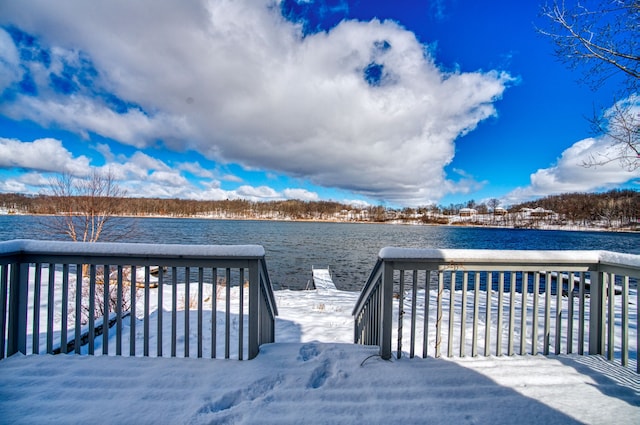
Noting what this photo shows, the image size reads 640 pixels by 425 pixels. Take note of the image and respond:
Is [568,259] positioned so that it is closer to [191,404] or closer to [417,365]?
[417,365]

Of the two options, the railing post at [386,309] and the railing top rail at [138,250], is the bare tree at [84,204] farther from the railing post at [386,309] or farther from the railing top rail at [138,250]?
the railing post at [386,309]

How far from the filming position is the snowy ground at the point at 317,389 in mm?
1733

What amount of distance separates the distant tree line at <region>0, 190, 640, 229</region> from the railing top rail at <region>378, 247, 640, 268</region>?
52.6 metres

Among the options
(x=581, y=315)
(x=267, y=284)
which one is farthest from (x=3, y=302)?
(x=581, y=315)

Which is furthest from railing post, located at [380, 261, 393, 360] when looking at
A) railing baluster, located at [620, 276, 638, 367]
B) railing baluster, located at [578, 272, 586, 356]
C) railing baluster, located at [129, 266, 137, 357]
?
railing baluster, located at [129, 266, 137, 357]

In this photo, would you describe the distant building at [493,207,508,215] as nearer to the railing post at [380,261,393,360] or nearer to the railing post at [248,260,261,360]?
the railing post at [380,261,393,360]

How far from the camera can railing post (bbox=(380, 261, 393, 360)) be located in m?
2.32

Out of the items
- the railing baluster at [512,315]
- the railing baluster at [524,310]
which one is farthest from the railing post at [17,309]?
the railing baluster at [524,310]

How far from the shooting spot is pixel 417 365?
90.7 inches

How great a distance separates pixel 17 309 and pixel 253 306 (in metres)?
1.92

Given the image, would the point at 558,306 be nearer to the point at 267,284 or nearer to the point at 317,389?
the point at 317,389

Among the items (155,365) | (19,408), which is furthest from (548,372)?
(19,408)

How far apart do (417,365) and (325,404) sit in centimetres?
91

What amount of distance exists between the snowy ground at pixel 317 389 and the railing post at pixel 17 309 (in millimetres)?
120
